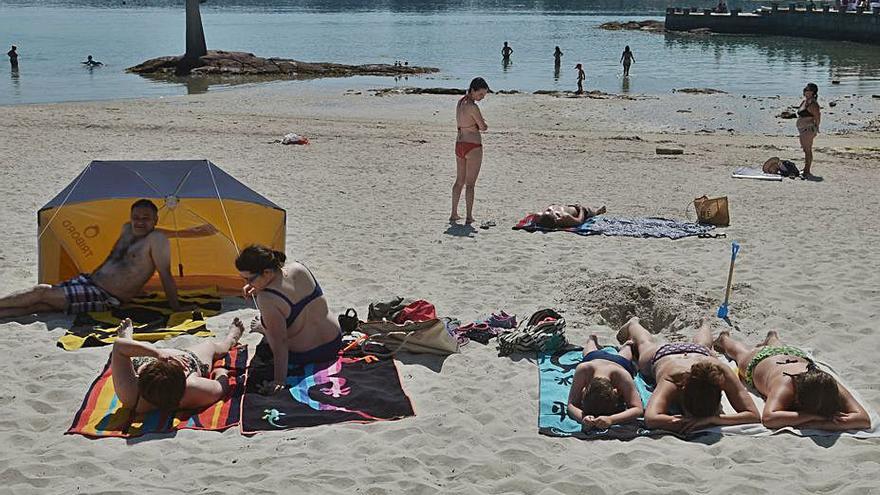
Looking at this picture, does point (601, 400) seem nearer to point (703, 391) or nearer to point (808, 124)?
point (703, 391)

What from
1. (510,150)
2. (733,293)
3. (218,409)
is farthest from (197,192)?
(510,150)

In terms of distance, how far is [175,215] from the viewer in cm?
834

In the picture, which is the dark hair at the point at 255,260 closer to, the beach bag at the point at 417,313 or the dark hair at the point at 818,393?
the beach bag at the point at 417,313

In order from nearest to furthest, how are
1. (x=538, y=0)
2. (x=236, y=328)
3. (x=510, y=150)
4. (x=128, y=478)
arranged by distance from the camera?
(x=128, y=478)
(x=236, y=328)
(x=510, y=150)
(x=538, y=0)

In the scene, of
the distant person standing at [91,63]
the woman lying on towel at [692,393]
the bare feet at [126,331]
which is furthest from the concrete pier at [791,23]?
the bare feet at [126,331]

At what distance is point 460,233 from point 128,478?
238 inches

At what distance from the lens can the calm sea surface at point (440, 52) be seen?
36594 mm

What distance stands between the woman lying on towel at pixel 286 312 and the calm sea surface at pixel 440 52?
86.8 feet

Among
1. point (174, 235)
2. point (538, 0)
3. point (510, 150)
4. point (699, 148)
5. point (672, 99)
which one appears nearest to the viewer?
point (174, 235)

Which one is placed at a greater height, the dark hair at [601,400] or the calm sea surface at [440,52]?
the calm sea surface at [440,52]

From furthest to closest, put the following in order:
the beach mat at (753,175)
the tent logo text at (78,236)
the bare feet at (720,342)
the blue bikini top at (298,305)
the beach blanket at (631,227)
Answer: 1. the beach mat at (753,175)
2. the beach blanket at (631,227)
3. the tent logo text at (78,236)
4. the bare feet at (720,342)
5. the blue bikini top at (298,305)

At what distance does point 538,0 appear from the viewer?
160 m

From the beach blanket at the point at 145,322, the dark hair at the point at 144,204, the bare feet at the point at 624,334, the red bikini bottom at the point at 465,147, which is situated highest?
the red bikini bottom at the point at 465,147

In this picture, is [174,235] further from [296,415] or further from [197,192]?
[296,415]
